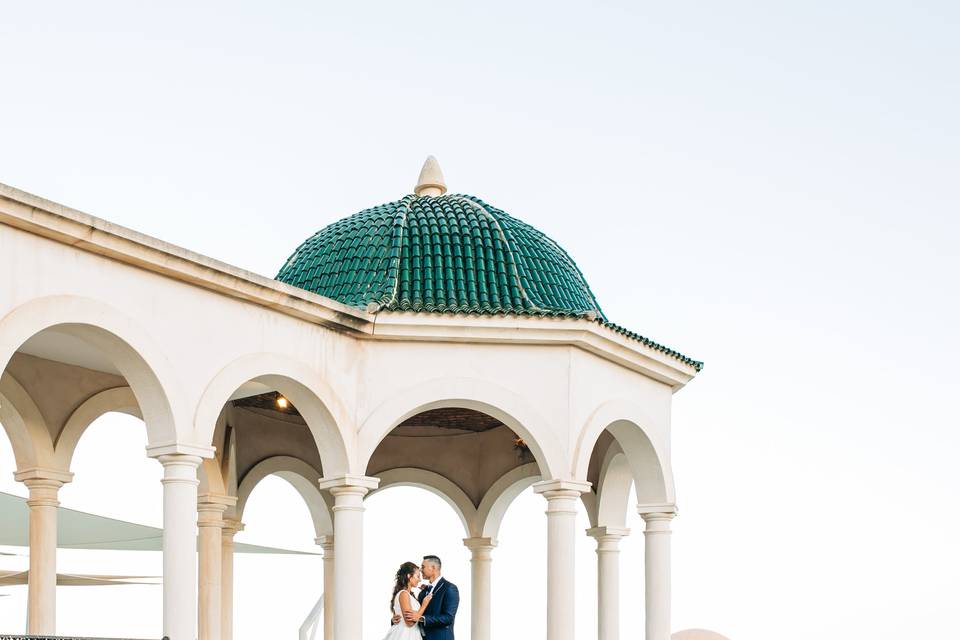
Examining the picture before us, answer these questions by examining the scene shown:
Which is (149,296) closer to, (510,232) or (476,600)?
(510,232)

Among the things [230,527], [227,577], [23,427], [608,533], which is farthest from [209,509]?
[608,533]

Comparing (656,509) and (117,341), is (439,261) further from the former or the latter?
(117,341)

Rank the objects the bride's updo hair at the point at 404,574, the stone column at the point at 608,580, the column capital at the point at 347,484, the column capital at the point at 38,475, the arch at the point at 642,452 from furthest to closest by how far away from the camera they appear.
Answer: the stone column at the point at 608,580, the arch at the point at 642,452, the column capital at the point at 38,475, the column capital at the point at 347,484, the bride's updo hair at the point at 404,574

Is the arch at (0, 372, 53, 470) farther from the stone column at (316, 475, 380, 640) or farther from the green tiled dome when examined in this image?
the green tiled dome

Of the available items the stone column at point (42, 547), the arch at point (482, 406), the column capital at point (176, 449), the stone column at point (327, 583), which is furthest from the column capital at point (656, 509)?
the stone column at point (42, 547)

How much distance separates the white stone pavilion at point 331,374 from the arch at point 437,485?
3.00 ft

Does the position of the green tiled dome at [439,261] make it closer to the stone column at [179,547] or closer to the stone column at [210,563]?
the stone column at [210,563]

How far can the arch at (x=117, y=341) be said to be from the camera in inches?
392

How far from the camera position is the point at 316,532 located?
60.3ft

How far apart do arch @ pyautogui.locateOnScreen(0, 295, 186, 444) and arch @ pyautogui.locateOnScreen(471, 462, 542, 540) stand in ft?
27.0

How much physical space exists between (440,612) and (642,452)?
5093 mm

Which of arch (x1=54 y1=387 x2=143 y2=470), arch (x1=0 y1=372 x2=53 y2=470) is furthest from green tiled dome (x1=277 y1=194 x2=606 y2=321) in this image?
arch (x1=0 y1=372 x2=53 y2=470)

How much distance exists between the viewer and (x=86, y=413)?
14.6m

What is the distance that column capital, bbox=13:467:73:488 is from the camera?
13.9 metres
